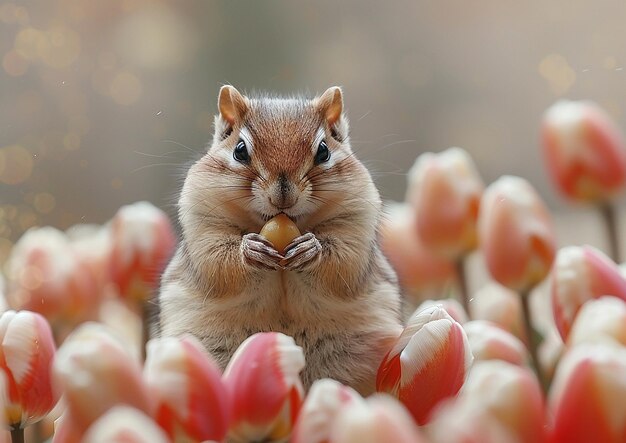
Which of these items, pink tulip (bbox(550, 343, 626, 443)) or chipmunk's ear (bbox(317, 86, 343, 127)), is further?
chipmunk's ear (bbox(317, 86, 343, 127))

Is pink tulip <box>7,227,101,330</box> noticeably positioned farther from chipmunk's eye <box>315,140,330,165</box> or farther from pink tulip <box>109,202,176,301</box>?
chipmunk's eye <box>315,140,330,165</box>

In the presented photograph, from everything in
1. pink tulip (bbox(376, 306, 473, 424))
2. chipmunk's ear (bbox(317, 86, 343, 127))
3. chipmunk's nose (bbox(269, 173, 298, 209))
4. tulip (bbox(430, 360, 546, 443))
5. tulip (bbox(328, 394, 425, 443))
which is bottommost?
pink tulip (bbox(376, 306, 473, 424))

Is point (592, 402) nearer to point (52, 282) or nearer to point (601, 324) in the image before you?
point (601, 324)

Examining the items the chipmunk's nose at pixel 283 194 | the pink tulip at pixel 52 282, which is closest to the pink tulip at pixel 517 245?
the chipmunk's nose at pixel 283 194

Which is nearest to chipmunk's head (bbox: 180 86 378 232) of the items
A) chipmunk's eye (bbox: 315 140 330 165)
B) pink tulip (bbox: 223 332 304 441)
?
chipmunk's eye (bbox: 315 140 330 165)

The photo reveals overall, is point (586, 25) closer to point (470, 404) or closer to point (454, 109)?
point (454, 109)

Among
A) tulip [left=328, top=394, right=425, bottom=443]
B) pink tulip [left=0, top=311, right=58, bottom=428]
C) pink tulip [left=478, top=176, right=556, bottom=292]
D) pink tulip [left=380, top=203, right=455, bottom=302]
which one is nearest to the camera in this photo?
tulip [left=328, top=394, right=425, bottom=443]

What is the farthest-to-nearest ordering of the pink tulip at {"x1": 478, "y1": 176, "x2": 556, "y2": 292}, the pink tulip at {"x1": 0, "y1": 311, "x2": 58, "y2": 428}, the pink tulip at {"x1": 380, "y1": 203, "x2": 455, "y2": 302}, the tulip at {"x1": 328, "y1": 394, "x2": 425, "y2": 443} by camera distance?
the pink tulip at {"x1": 380, "y1": 203, "x2": 455, "y2": 302} < the pink tulip at {"x1": 478, "y1": 176, "x2": 556, "y2": 292} < the pink tulip at {"x1": 0, "y1": 311, "x2": 58, "y2": 428} < the tulip at {"x1": 328, "y1": 394, "x2": 425, "y2": 443}
